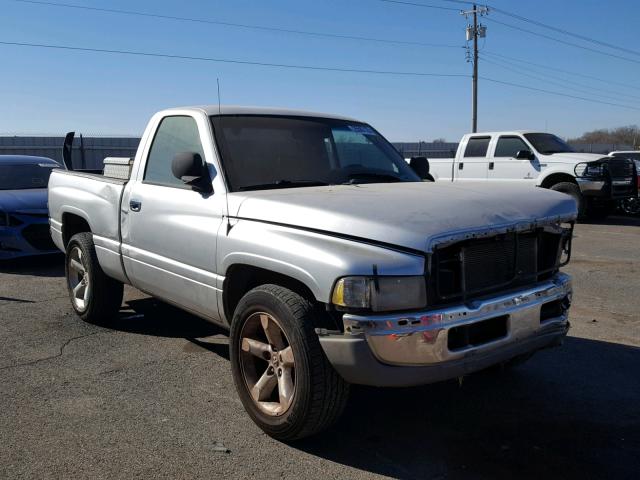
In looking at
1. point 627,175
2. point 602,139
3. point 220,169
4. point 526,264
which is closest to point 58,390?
point 220,169

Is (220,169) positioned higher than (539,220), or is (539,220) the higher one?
(220,169)

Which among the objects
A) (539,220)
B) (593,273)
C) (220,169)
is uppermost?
(220,169)

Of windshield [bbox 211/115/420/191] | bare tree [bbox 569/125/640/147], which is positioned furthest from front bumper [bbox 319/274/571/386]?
bare tree [bbox 569/125/640/147]

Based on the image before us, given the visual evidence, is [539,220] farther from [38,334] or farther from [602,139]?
[602,139]

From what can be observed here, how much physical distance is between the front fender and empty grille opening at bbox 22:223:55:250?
5906 mm

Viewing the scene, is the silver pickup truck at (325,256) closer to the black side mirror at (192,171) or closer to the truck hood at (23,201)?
the black side mirror at (192,171)

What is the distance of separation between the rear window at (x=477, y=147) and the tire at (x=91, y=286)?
1131 cm

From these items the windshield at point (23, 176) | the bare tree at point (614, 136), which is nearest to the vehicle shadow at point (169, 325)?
the windshield at point (23, 176)

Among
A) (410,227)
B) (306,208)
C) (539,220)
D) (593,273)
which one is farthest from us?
(593,273)

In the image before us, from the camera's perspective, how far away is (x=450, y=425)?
12.1 ft

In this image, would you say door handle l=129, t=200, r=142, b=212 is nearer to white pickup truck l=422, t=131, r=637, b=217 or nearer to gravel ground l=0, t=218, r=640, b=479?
gravel ground l=0, t=218, r=640, b=479

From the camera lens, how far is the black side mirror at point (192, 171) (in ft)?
12.7

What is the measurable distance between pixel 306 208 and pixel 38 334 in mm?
3388

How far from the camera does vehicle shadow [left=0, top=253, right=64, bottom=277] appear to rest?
8.36 metres
